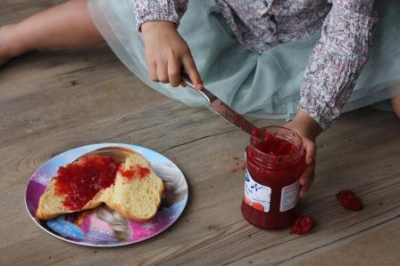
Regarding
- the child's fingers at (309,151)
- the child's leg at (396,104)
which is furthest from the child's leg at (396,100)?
the child's fingers at (309,151)

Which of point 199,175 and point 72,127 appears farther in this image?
point 72,127

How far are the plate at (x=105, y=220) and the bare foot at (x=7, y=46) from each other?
41 cm

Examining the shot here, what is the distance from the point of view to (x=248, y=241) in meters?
1.06

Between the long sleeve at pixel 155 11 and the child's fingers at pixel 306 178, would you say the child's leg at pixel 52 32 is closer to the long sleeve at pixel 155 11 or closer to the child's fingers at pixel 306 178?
the long sleeve at pixel 155 11

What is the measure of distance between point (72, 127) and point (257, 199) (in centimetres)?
46

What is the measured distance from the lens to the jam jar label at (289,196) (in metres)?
1.00

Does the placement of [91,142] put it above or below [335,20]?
below

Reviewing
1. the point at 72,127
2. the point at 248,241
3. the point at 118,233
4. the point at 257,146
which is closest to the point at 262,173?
the point at 257,146

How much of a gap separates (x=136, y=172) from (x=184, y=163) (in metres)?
0.14

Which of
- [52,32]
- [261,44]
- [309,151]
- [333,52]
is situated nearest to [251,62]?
[261,44]

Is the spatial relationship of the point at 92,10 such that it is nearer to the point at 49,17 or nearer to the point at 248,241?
the point at 49,17

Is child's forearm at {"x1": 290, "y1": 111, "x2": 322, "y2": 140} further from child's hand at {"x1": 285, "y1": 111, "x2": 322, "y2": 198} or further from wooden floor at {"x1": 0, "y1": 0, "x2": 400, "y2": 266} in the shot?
wooden floor at {"x1": 0, "y1": 0, "x2": 400, "y2": 266}

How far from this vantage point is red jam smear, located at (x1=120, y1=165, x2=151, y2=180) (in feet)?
3.56

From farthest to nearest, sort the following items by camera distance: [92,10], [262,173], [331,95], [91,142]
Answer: [92,10] < [91,142] < [331,95] < [262,173]
